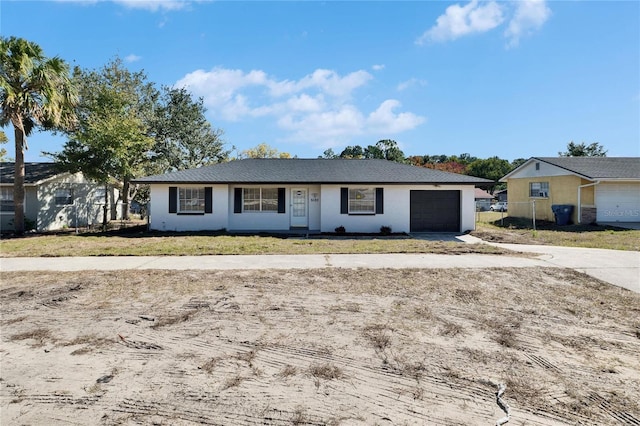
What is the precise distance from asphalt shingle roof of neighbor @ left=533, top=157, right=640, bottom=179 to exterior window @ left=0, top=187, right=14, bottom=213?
29.0 meters

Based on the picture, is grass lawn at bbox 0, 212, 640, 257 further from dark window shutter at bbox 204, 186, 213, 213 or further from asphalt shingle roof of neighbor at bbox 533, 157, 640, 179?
asphalt shingle roof of neighbor at bbox 533, 157, 640, 179

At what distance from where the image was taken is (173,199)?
617 inches

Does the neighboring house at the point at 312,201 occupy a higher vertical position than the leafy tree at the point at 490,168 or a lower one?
lower

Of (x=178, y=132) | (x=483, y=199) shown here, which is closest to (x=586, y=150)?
(x=483, y=199)

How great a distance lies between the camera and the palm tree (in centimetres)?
1359

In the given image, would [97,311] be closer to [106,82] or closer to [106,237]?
[106,237]

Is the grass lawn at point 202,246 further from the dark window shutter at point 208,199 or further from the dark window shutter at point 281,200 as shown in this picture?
the dark window shutter at point 281,200

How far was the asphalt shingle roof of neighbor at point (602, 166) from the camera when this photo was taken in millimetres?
18328

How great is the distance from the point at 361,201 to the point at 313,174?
259 centimetres

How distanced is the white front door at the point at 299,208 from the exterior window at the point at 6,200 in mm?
14043

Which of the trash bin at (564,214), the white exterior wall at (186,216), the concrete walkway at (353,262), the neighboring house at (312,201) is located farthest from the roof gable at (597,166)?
the white exterior wall at (186,216)

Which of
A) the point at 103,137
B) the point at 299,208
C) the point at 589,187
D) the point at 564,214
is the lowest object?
the point at 564,214

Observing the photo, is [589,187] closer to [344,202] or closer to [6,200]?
[344,202]

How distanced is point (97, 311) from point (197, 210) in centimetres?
1103
